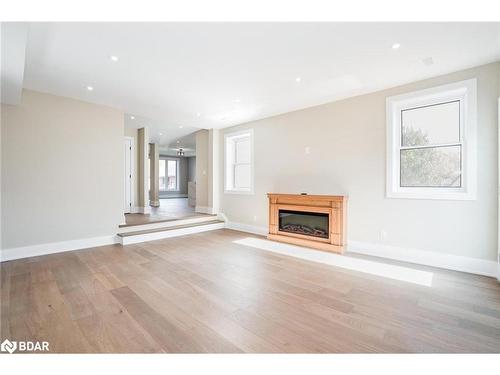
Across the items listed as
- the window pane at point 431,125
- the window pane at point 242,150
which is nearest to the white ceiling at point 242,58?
the window pane at point 431,125

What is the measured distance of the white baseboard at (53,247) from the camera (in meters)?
3.59

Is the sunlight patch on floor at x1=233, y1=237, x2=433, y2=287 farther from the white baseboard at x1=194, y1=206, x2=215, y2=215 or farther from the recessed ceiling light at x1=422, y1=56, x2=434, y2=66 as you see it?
the recessed ceiling light at x1=422, y1=56, x2=434, y2=66

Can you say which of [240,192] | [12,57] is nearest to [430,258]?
[240,192]

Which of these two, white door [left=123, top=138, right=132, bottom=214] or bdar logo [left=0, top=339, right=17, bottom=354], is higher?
white door [left=123, top=138, right=132, bottom=214]

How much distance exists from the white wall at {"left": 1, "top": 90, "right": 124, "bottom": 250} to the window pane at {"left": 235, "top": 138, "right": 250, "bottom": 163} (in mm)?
2791

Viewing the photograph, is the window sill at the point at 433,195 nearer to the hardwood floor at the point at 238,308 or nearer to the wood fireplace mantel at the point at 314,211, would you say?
the wood fireplace mantel at the point at 314,211

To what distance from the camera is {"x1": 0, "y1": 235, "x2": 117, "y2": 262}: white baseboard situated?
3.59m

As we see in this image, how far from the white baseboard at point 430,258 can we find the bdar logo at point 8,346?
4160mm

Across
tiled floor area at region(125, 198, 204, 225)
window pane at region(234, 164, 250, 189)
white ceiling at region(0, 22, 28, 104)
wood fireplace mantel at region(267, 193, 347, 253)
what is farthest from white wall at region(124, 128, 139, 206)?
wood fireplace mantel at region(267, 193, 347, 253)
